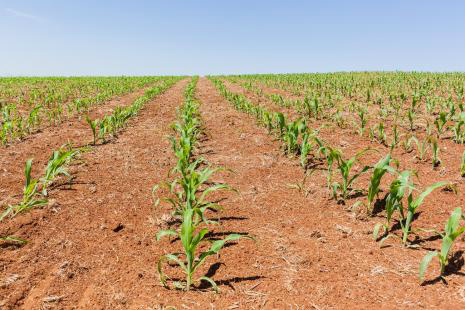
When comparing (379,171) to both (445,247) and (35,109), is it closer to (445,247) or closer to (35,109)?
(445,247)

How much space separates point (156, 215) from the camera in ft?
11.2

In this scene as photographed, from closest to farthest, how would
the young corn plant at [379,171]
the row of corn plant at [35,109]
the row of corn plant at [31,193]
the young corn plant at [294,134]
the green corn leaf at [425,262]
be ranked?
the green corn leaf at [425,262], the young corn plant at [379,171], the row of corn plant at [31,193], the young corn plant at [294,134], the row of corn plant at [35,109]

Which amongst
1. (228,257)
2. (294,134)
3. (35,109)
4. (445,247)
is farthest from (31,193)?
(445,247)

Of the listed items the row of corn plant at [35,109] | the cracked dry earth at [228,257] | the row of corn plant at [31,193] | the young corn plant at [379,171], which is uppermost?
the row of corn plant at [35,109]

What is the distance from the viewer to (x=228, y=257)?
2.60 meters

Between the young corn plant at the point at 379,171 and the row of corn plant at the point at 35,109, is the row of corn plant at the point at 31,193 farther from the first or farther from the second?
the young corn plant at the point at 379,171

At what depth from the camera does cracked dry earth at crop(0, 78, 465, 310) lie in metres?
2.11

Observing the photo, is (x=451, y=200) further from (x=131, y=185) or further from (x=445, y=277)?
(x=131, y=185)

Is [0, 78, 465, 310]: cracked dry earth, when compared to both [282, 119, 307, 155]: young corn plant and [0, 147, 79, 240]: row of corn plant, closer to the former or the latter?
[0, 147, 79, 240]: row of corn plant

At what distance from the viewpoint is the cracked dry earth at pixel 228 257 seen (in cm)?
211

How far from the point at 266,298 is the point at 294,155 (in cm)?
348

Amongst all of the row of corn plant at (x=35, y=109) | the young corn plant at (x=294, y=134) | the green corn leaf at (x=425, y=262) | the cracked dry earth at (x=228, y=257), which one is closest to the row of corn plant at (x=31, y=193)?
the cracked dry earth at (x=228, y=257)

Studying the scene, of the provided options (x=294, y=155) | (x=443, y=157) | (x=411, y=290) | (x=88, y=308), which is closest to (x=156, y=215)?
(x=88, y=308)

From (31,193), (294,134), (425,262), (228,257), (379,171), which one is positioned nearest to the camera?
(425,262)
